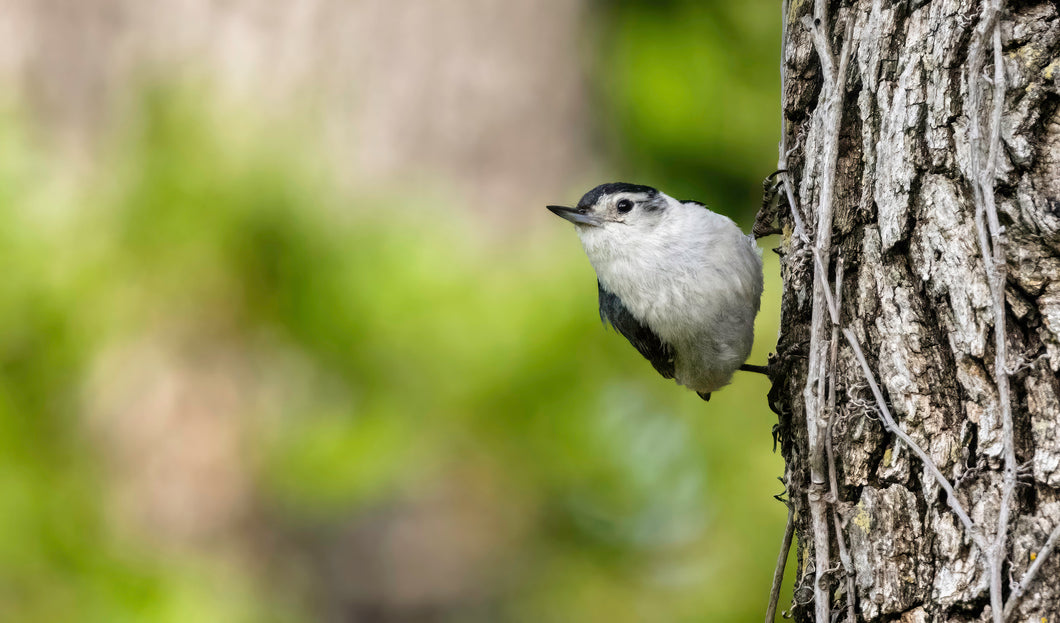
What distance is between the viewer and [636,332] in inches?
102

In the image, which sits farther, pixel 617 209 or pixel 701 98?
pixel 701 98

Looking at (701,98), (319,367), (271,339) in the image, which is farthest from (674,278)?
(701,98)

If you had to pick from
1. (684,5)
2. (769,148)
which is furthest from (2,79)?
(769,148)

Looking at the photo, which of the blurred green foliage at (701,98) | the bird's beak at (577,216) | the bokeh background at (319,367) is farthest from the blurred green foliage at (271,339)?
the blurred green foliage at (701,98)

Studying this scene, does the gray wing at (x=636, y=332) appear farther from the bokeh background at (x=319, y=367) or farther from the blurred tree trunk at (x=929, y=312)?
the blurred tree trunk at (x=929, y=312)

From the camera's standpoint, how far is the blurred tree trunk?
1.40 m

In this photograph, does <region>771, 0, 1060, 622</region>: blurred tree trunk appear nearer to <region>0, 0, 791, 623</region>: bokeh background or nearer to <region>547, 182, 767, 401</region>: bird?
<region>547, 182, 767, 401</region>: bird

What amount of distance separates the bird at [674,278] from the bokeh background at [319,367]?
0.17 metres

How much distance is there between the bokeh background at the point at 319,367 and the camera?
97.1 inches

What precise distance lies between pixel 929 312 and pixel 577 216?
1235 mm

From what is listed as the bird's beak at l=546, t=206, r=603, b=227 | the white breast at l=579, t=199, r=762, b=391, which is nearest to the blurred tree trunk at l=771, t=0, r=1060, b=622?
the white breast at l=579, t=199, r=762, b=391

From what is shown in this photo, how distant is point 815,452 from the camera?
1696mm

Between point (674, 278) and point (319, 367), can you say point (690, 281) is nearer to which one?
point (674, 278)

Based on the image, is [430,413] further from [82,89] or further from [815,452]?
[82,89]
